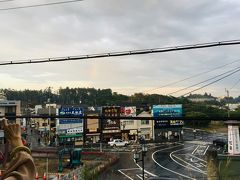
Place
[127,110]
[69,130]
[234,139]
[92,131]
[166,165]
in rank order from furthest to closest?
[92,131], [127,110], [69,130], [234,139], [166,165]

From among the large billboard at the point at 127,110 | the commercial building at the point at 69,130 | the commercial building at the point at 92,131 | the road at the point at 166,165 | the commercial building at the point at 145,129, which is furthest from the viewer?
the commercial building at the point at 145,129

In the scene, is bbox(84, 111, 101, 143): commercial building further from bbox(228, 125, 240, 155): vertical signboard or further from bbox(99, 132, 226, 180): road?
bbox(228, 125, 240, 155): vertical signboard

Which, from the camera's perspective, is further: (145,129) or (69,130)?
(145,129)

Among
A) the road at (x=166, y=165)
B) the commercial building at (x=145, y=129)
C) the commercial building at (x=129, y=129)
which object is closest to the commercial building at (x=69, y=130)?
the commercial building at (x=129, y=129)

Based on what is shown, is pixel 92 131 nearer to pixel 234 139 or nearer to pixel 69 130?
pixel 69 130

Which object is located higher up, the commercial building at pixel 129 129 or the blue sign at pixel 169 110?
the blue sign at pixel 169 110

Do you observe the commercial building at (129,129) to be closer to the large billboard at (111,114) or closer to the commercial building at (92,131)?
the large billboard at (111,114)

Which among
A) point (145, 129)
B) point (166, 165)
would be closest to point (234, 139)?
point (166, 165)

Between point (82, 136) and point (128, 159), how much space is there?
14.3 meters

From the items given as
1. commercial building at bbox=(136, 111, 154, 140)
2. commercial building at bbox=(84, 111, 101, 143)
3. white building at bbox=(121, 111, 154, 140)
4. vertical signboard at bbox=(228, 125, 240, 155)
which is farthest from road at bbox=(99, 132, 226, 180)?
commercial building at bbox=(84, 111, 101, 143)

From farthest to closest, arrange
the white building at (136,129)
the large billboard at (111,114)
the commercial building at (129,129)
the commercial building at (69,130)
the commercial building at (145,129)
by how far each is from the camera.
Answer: the commercial building at (145,129)
the white building at (136,129)
the commercial building at (129,129)
the large billboard at (111,114)
the commercial building at (69,130)

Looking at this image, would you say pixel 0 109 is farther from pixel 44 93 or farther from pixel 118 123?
pixel 44 93

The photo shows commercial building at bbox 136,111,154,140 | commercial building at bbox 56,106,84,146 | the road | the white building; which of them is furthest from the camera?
commercial building at bbox 136,111,154,140

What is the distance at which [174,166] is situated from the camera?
3356 cm
